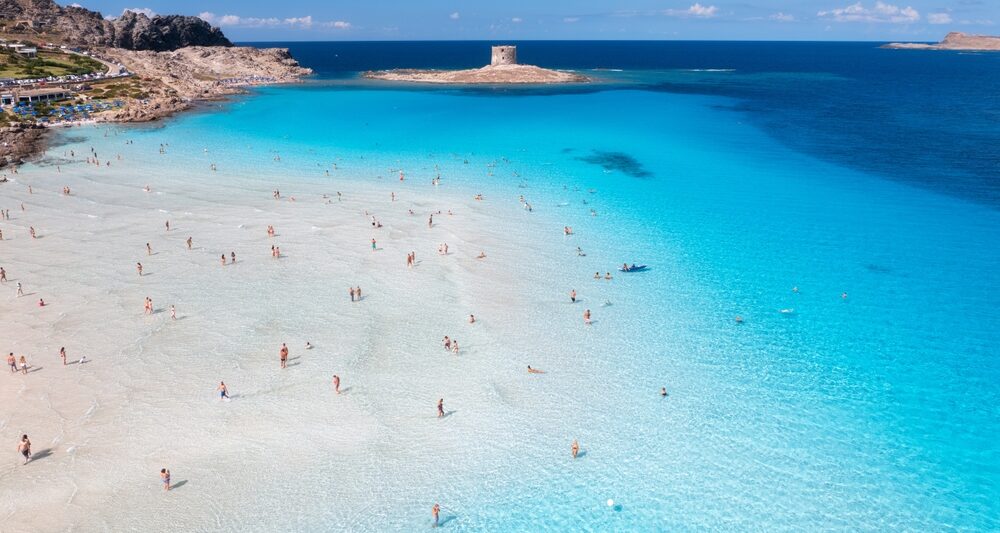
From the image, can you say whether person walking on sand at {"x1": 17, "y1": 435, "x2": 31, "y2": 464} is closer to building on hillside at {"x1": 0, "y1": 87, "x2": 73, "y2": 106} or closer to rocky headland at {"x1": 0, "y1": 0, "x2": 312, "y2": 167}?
building on hillside at {"x1": 0, "y1": 87, "x2": 73, "y2": 106}

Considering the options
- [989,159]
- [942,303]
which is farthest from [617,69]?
[942,303]

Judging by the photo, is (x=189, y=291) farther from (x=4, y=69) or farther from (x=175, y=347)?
(x=4, y=69)

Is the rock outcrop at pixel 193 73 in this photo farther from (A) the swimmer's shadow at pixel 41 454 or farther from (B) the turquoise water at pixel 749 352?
(A) the swimmer's shadow at pixel 41 454

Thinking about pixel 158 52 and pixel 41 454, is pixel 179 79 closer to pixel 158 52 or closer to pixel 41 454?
pixel 158 52

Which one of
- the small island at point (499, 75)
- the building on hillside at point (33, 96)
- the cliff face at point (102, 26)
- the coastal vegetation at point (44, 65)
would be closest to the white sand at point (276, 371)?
the building on hillside at point (33, 96)

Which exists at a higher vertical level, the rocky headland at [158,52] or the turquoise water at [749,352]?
the rocky headland at [158,52]

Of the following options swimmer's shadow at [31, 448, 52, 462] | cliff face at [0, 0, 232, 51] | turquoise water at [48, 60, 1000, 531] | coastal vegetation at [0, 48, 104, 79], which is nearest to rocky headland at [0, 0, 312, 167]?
cliff face at [0, 0, 232, 51]

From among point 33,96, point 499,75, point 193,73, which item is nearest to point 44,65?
point 33,96

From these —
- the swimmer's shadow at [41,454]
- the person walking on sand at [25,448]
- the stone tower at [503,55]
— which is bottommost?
the swimmer's shadow at [41,454]
